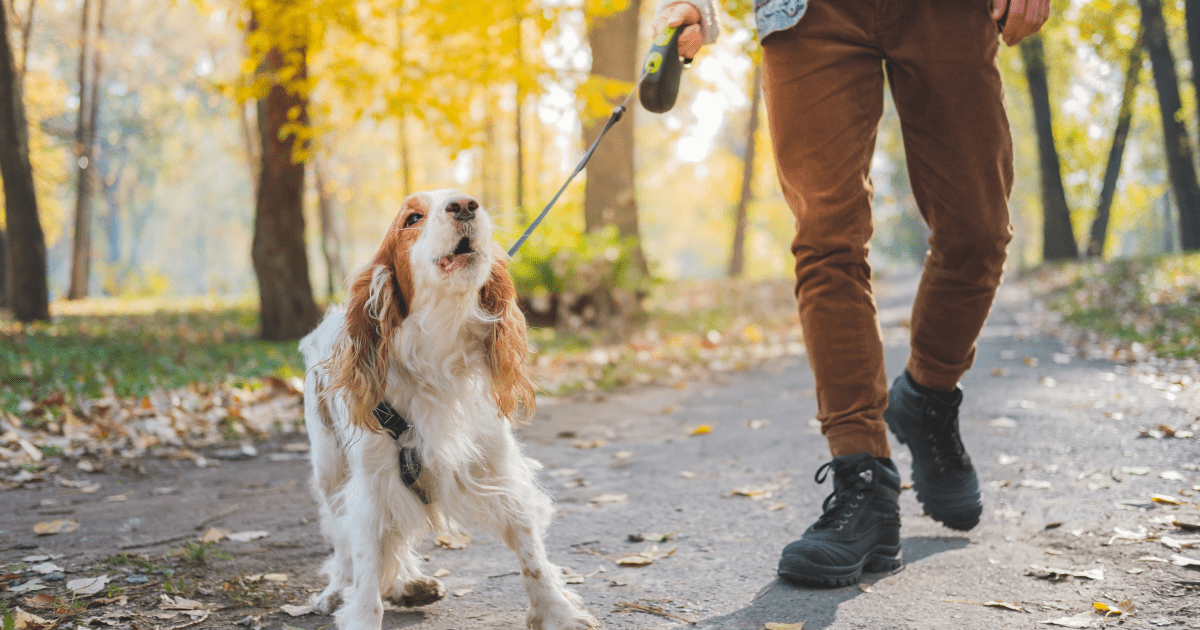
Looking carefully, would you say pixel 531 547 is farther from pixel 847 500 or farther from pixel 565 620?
pixel 847 500

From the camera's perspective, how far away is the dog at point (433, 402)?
2256 millimetres

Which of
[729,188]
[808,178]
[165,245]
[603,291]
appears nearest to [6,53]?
[603,291]

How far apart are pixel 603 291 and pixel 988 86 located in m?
8.38

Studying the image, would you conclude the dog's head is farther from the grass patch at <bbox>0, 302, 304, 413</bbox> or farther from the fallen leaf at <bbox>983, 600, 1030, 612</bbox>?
the grass patch at <bbox>0, 302, 304, 413</bbox>

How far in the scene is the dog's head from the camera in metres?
2.24

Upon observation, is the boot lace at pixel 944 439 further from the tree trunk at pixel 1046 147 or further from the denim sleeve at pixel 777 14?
the tree trunk at pixel 1046 147

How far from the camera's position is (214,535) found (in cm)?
325

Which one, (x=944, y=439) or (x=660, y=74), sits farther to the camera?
(x=944, y=439)

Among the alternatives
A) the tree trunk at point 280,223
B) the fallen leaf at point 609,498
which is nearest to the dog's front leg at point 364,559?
the fallen leaf at point 609,498

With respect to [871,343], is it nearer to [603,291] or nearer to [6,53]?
[603,291]

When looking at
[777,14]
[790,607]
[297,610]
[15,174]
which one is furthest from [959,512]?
[15,174]

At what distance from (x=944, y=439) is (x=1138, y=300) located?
364 inches

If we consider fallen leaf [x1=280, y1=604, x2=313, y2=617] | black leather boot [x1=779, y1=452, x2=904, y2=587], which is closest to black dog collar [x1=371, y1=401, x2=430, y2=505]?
fallen leaf [x1=280, y1=604, x2=313, y2=617]

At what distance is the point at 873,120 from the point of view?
258 cm
